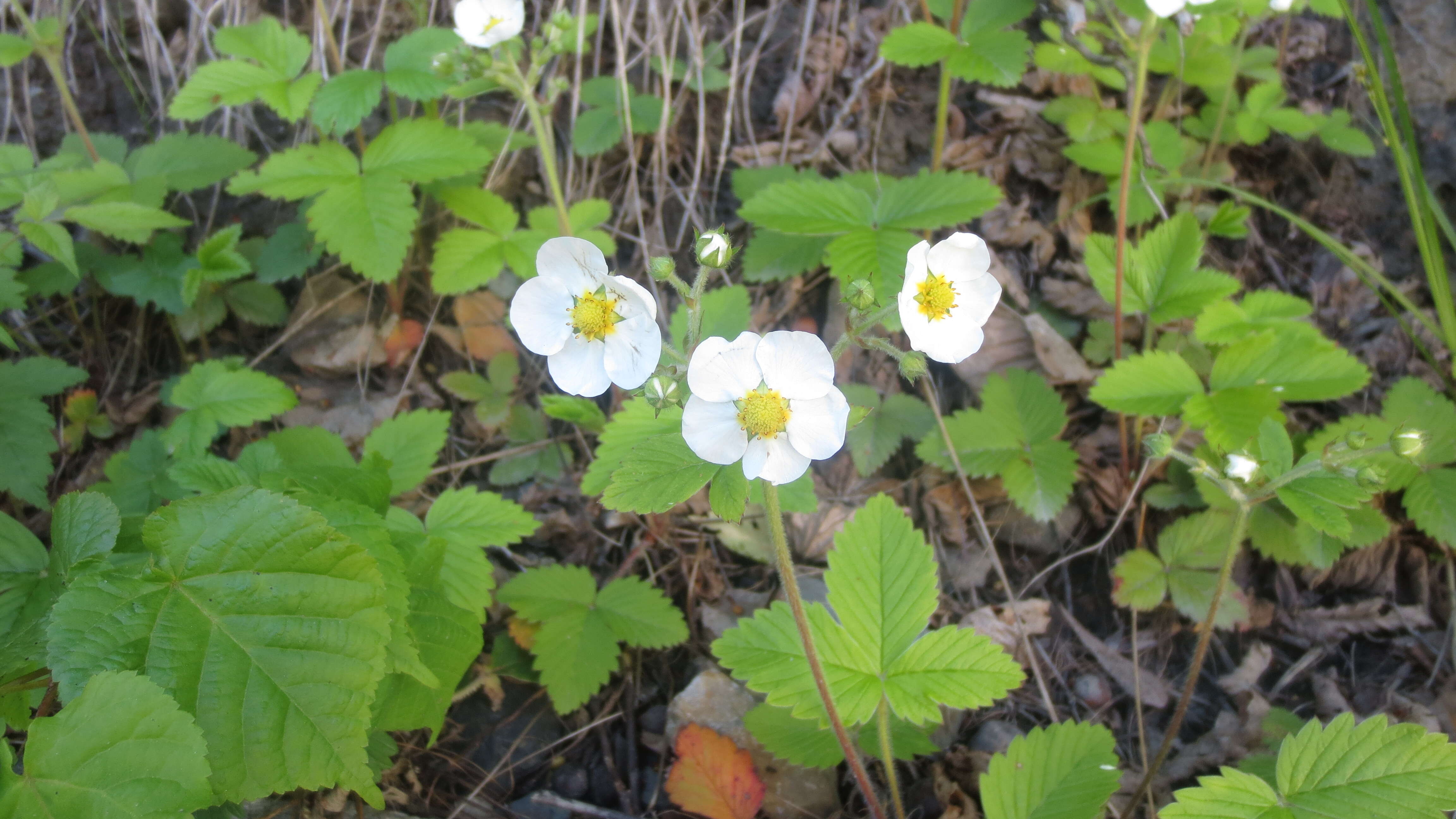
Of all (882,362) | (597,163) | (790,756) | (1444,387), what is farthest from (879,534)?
(1444,387)

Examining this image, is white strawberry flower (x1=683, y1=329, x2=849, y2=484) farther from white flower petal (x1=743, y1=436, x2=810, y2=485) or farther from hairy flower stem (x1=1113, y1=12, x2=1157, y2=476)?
hairy flower stem (x1=1113, y1=12, x2=1157, y2=476)

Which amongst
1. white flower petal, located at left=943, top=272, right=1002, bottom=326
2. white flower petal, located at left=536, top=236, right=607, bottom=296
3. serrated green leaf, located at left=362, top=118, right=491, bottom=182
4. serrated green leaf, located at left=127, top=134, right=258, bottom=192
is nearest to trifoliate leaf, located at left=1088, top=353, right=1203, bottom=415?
white flower petal, located at left=943, top=272, right=1002, bottom=326

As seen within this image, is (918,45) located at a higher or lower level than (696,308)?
higher

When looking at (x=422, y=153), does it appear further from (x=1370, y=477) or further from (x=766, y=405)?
(x=1370, y=477)

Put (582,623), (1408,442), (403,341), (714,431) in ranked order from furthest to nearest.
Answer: (403,341), (582,623), (1408,442), (714,431)

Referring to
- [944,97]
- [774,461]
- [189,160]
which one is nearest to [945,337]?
[774,461]

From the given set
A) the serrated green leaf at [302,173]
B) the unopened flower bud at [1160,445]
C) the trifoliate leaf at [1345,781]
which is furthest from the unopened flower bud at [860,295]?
the serrated green leaf at [302,173]

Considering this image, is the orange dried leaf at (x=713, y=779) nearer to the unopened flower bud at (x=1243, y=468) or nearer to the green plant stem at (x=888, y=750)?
the green plant stem at (x=888, y=750)

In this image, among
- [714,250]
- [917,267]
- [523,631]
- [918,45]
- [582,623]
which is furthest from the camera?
[918,45]

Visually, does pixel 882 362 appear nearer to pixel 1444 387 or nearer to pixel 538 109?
pixel 538 109
